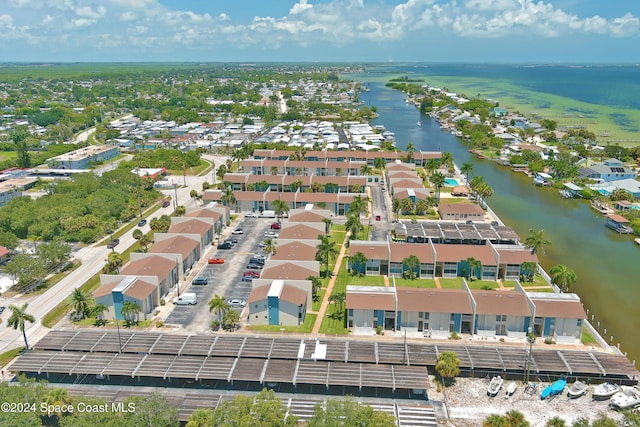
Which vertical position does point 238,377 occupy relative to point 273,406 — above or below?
below

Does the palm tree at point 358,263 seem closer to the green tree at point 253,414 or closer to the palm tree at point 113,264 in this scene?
the green tree at point 253,414

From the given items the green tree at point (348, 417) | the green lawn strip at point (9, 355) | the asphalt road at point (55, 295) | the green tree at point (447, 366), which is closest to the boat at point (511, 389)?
the green tree at point (447, 366)

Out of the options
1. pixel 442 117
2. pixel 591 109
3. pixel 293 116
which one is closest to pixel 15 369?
pixel 293 116

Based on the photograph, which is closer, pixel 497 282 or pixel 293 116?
pixel 497 282

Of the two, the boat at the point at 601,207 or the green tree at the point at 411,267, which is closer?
the green tree at the point at 411,267

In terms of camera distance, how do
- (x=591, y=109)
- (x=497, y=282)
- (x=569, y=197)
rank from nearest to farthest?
1. (x=497, y=282)
2. (x=569, y=197)
3. (x=591, y=109)

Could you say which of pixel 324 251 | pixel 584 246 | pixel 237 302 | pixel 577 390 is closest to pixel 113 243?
pixel 237 302

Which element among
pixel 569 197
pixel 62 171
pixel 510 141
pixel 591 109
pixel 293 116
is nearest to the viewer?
pixel 569 197

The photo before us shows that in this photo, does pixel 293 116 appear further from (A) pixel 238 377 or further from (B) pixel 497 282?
(A) pixel 238 377
